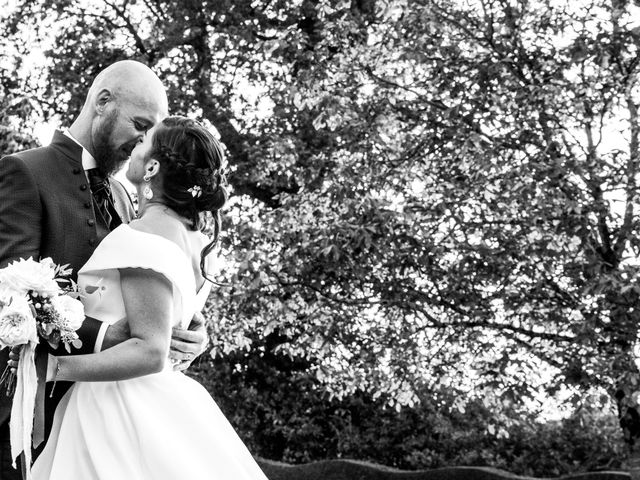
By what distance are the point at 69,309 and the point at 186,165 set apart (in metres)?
0.63

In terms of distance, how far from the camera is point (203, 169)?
125 inches

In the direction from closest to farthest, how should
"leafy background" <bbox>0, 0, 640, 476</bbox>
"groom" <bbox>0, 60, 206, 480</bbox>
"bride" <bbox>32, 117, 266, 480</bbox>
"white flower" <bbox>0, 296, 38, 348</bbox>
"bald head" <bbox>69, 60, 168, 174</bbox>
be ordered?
1. "white flower" <bbox>0, 296, 38, 348</bbox>
2. "bride" <bbox>32, 117, 266, 480</bbox>
3. "groom" <bbox>0, 60, 206, 480</bbox>
4. "bald head" <bbox>69, 60, 168, 174</bbox>
5. "leafy background" <bbox>0, 0, 640, 476</bbox>

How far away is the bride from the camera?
2.93 m

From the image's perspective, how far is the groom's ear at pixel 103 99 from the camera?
359cm

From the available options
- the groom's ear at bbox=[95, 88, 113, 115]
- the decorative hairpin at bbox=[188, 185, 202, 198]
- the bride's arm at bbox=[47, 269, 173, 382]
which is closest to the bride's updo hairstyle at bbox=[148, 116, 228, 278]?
the decorative hairpin at bbox=[188, 185, 202, 198]

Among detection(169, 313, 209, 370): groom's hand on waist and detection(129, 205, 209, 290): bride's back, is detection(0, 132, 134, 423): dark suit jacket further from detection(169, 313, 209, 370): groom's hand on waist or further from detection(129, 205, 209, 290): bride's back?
detection(169, 313, 209, 370): groom's hand on waist

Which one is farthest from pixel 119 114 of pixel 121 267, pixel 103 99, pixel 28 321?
pixel 28 321

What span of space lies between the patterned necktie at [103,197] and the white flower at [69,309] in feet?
2.35

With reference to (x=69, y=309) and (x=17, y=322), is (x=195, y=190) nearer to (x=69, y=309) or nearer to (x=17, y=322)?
(x=69, y=309)

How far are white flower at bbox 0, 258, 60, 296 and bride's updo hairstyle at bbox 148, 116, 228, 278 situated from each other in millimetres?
515

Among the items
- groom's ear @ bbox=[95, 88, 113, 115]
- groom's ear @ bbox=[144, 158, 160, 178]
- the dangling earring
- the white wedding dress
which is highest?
groom's ear @ bbox=[95, 88, 113, 115]

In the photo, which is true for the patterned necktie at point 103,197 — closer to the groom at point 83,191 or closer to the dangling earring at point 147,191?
the groom at point 83,191

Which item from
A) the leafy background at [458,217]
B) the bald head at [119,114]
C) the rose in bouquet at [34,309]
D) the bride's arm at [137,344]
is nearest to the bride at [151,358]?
the bride's arm at [137,344]

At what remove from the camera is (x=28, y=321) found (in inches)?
110
